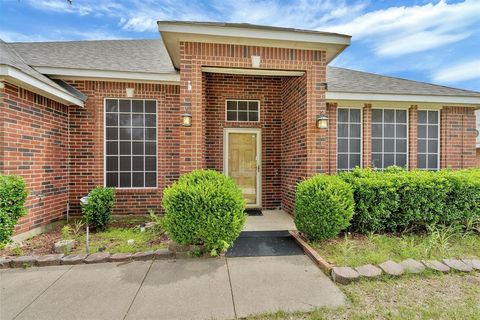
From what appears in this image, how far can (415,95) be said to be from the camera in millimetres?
5852

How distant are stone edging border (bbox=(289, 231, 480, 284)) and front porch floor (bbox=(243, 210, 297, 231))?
1.47 meters

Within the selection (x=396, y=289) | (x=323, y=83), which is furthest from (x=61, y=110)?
(x=396, y=289)

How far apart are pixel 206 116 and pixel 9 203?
3.97 m

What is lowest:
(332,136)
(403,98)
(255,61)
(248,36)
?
(332,136)

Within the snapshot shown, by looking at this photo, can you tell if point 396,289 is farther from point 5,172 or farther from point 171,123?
point 5,172

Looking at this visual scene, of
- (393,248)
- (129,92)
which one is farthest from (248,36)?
(393,248)

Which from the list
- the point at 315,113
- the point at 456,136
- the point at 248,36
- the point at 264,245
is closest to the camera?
the point at 264,245

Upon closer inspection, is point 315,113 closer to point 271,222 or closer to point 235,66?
point 235,66

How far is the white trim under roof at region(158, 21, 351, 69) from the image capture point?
4.07 m

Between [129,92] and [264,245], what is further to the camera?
[129,92]

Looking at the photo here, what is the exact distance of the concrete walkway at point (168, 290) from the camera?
228 cm

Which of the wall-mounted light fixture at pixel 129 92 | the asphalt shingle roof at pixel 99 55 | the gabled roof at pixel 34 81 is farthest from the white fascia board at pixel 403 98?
the gabled roof at pixel 34 81

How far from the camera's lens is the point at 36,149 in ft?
14.3

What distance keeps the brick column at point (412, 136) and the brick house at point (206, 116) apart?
0.09 feet
